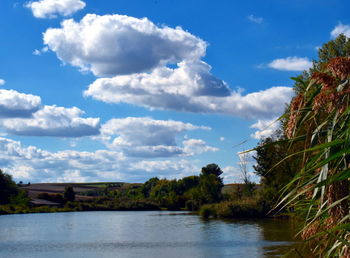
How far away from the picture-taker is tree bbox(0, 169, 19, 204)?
71.8 m

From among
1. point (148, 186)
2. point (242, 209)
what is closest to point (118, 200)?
point (148, 186)

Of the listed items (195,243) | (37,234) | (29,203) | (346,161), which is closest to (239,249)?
(195,243)

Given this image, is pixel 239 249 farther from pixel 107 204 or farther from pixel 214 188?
pixel 107 204

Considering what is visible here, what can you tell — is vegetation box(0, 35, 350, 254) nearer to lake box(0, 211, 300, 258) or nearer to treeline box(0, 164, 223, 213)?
treeline box(0, 164, 223, 213)

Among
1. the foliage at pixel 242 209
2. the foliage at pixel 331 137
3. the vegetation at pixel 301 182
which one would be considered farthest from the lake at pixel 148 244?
the foliage at pixel 331 137

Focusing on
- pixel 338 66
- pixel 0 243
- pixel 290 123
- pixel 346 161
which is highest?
pixel 338 66

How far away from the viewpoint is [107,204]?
3073 inches

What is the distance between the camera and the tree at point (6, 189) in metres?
71.8

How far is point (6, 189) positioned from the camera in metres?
72.2

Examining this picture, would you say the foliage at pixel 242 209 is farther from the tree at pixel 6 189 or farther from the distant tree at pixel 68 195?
the distant tree at pixel 68 195

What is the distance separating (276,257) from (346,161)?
15.6 m

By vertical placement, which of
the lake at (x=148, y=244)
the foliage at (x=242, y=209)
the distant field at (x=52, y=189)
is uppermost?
the distant field at (x=52, y=189)

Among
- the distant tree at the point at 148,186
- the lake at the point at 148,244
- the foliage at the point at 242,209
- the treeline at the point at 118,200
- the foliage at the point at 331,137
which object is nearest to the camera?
the foliage at the point at 331,137

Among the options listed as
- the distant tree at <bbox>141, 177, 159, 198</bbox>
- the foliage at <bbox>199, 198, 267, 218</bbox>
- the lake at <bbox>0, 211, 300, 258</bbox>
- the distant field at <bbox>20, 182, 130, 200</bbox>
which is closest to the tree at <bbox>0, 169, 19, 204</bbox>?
the distant field at <bbox>20, 182, 130, 200</bbox>
